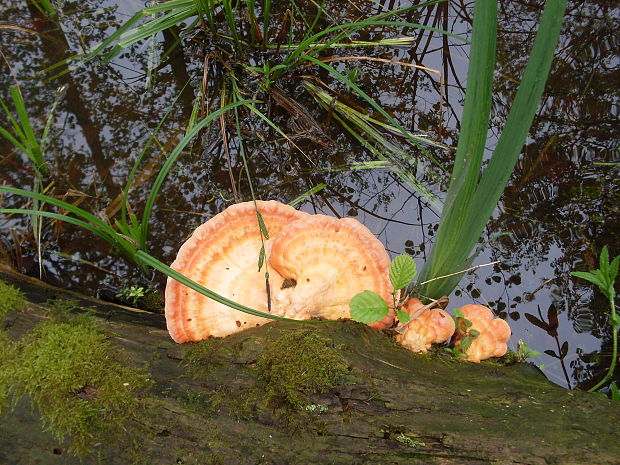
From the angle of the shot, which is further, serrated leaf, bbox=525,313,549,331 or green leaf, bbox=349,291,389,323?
serrated leaf, bbox=525,313,549,331

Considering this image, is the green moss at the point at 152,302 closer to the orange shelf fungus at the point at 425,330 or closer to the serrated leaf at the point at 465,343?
the orange shelf fungus at the point at 425,330

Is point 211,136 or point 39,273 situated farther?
point 211,136

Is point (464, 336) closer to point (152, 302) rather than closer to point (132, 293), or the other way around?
point (152, 302)

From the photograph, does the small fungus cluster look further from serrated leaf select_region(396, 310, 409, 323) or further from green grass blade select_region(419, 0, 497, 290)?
green grass blade select_region(419, 0, 497, 290)

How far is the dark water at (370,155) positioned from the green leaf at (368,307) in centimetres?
125

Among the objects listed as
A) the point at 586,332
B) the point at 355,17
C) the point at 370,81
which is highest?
the point at 355,17

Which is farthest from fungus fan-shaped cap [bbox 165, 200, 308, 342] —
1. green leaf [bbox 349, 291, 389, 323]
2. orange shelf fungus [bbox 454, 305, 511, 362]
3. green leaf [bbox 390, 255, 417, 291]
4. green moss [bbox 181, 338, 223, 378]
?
orange shelf fungus [bbox 454, 305, 511, 362]

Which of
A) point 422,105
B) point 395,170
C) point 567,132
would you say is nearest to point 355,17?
point 422,105

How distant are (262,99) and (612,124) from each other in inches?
114

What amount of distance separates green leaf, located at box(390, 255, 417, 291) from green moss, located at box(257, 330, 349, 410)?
45cm

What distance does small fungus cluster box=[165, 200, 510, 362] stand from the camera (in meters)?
2.54

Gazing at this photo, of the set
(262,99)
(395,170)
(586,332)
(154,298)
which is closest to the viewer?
(586,332)

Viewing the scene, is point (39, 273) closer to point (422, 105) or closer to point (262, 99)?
point (262, 99)

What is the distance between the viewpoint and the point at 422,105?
13.7 ft
